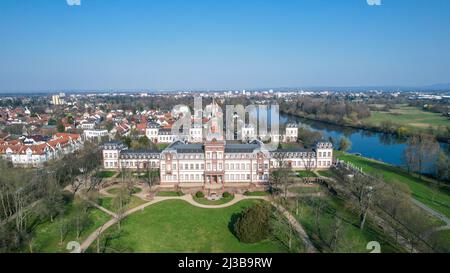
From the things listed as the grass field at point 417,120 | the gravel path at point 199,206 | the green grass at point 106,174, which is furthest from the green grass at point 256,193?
the grass field at point 417,120

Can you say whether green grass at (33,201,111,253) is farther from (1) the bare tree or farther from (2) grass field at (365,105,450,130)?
(2) grass field at (365,105,450,130)

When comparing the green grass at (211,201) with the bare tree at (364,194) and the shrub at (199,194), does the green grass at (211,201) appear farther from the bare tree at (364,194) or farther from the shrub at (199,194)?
the bare tree at (364,194)

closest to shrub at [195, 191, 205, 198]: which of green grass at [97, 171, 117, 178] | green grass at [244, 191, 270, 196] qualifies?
green grass at [244, 191, 270, 196]

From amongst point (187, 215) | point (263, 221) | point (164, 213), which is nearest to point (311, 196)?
point (263, 221)

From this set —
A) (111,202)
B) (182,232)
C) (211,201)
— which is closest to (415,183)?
(211,201)

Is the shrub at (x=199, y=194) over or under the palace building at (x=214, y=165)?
under
